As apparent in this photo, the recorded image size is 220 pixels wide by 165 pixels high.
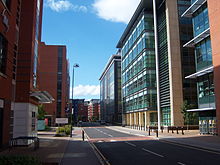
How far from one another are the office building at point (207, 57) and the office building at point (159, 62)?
1093 centimetres

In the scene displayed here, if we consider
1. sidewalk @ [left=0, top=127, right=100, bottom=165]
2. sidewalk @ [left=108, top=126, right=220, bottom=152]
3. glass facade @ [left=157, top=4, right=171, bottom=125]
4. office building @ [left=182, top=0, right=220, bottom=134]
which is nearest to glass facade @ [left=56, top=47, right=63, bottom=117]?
glass facade @ [left=157, top=4, right=171, bottom=125]

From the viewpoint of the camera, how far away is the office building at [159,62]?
152 feet

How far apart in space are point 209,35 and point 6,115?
2608 centimetres

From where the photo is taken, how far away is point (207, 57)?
106ft

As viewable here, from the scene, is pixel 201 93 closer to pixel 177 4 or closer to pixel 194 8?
pixel 194 8

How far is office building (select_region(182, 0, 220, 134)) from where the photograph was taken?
94.1 feet

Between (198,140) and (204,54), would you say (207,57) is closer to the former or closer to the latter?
(204,54)

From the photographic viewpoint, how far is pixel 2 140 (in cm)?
1609

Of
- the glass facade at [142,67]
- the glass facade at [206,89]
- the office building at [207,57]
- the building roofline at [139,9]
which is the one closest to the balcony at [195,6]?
the office building at [207,57]

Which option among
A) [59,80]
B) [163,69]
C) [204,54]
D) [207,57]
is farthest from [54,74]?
[207,57]

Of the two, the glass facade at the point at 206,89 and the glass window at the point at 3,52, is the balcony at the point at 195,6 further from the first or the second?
the glass window at the point at 3,52

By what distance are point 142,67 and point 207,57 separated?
2616 centimetres

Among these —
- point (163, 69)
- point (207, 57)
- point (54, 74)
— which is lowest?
point (207, 57)

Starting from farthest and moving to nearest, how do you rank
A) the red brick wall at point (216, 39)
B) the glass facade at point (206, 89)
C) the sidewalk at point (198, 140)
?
the glass facade at point (206, 89) < the red brick wall at point (216, 39) < the sidewalk at point (198, 140)
